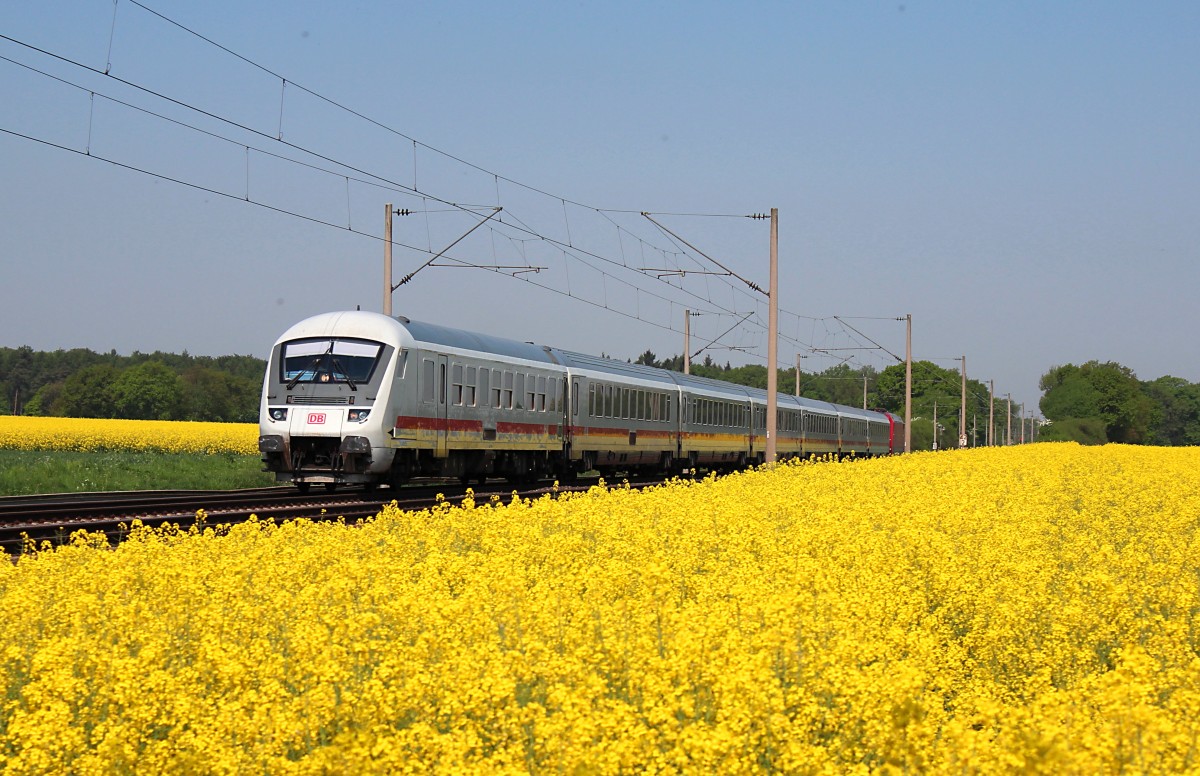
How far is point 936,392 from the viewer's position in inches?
5659

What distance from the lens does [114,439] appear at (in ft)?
155

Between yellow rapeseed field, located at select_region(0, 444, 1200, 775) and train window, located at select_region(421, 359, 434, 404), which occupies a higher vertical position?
train window, located at select_region(421, 359, 434, 404)

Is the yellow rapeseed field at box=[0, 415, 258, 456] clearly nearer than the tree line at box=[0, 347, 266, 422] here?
Yes

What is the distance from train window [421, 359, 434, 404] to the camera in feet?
75.9

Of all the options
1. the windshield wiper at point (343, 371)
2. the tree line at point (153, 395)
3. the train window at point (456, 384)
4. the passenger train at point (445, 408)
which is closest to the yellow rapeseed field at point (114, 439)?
the passenger train at point (445, 408)

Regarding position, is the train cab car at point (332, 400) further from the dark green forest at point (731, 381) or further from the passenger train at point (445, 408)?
the dark green forest at point (731, 381)

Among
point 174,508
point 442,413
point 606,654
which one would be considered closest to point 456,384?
point 442,413

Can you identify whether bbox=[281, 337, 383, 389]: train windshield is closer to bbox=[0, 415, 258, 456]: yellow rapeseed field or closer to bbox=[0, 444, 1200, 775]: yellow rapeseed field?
bbox=[0, 444, 1200, 775]: yellow rapeseed field

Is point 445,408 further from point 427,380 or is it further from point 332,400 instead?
point 332,400

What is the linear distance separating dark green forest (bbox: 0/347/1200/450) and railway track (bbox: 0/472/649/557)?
2186 inches

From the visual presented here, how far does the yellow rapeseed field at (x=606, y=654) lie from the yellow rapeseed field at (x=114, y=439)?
3701 cm

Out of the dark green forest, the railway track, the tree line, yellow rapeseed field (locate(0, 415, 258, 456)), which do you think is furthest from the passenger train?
the tree line

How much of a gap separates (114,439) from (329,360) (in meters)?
28.8

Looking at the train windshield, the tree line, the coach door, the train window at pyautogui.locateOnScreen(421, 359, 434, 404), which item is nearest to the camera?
the train windshield
